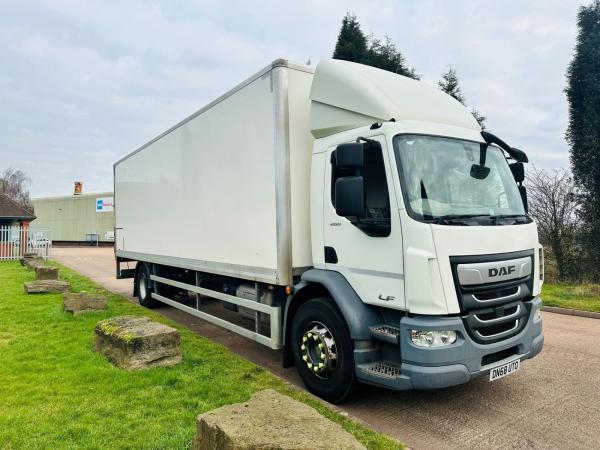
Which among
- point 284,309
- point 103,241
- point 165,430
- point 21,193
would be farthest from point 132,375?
point 21,193

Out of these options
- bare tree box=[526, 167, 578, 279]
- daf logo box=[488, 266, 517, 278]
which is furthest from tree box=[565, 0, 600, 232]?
daf logo box=[488, 266, 517, 278]

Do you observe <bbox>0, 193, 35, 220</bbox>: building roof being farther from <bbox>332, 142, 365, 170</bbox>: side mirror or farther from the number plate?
the number plate

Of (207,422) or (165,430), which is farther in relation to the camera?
(165,430)

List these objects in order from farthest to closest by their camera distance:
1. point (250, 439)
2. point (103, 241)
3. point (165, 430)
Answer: point (103, 241) → point (165, 430) → point (250, 439)

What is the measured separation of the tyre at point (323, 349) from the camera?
403cm

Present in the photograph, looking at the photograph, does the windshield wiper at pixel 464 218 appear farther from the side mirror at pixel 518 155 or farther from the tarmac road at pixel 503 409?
the tarmac road at pixel 503 409

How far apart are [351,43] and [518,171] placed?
12727mm

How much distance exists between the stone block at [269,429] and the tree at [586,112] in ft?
40.4

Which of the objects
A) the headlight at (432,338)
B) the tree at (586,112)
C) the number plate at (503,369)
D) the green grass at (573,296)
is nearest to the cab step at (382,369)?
the headlight at (432,338)

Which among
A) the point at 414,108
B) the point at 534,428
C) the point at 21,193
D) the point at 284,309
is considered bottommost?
the point at 534,428

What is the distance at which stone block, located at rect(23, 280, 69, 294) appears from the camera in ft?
36.3

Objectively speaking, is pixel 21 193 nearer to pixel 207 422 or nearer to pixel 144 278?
pixel 144 278

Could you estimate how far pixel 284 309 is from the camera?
195 inches

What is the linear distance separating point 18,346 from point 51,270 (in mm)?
8192
